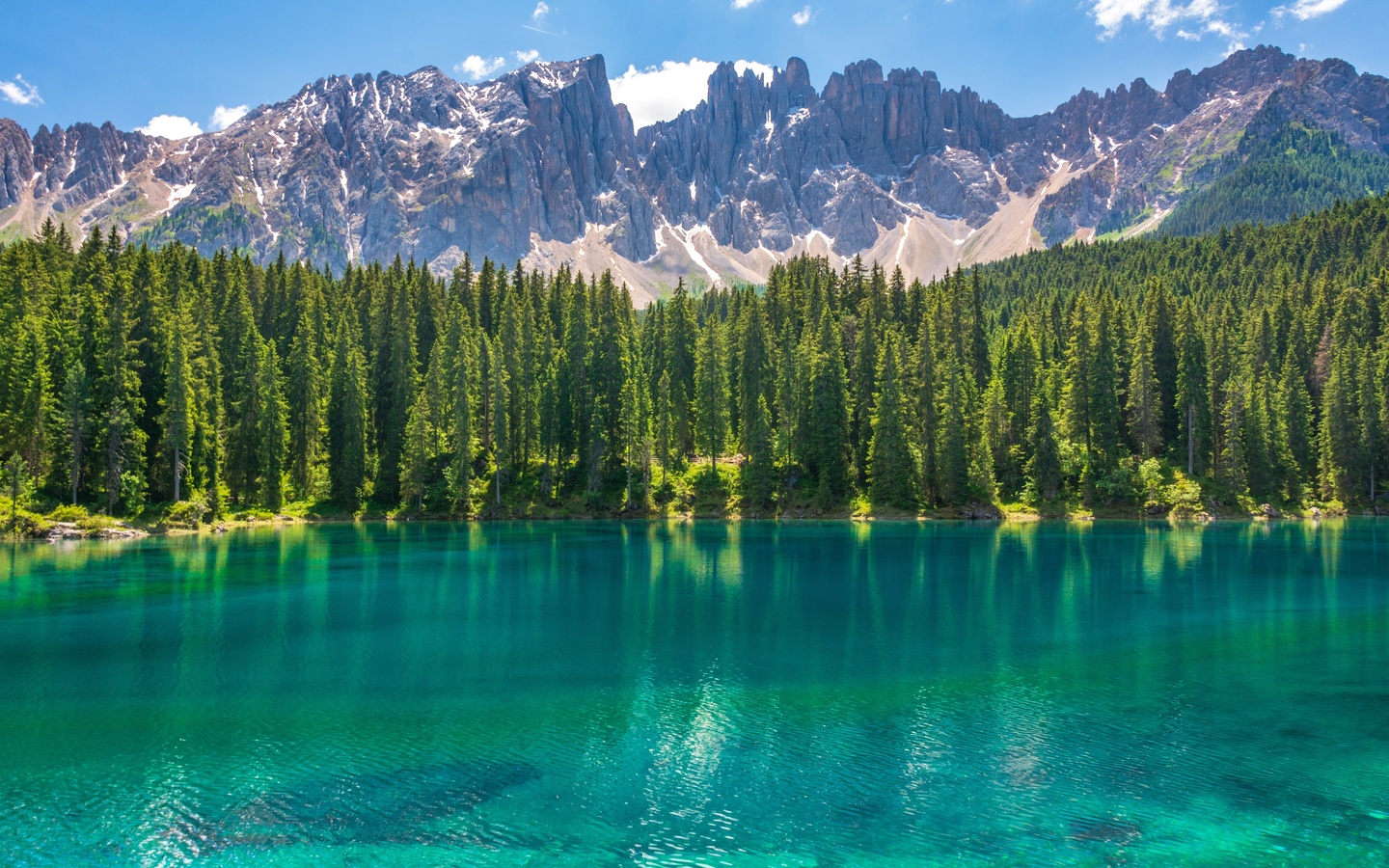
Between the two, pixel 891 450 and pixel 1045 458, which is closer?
pixel 891 450

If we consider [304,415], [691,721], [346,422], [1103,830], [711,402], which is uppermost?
[711,402]

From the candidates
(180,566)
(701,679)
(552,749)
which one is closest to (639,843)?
(552,749)

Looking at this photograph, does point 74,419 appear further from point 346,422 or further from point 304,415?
point 346,422

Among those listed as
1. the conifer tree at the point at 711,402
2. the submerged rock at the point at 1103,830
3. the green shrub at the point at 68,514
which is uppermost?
the conifer tree at the point at 711,402

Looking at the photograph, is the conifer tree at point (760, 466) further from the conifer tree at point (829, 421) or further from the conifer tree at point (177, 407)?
the conifer tree at point (177, 407)

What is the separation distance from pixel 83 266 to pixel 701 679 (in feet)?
287

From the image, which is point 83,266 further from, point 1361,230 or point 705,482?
point 1361,230

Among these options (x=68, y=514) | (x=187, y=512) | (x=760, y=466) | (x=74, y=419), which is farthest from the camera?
(x=760, y=466)

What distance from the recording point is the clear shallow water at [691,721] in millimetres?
15727

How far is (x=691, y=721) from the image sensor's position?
22281 mm

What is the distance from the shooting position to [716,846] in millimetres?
15344

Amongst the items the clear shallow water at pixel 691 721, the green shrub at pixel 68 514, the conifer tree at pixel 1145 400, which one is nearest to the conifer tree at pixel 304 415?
the green shrub at pixel 68 514

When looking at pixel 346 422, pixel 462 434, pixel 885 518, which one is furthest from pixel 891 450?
pixel 346 422

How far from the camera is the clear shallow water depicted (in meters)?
15.7
